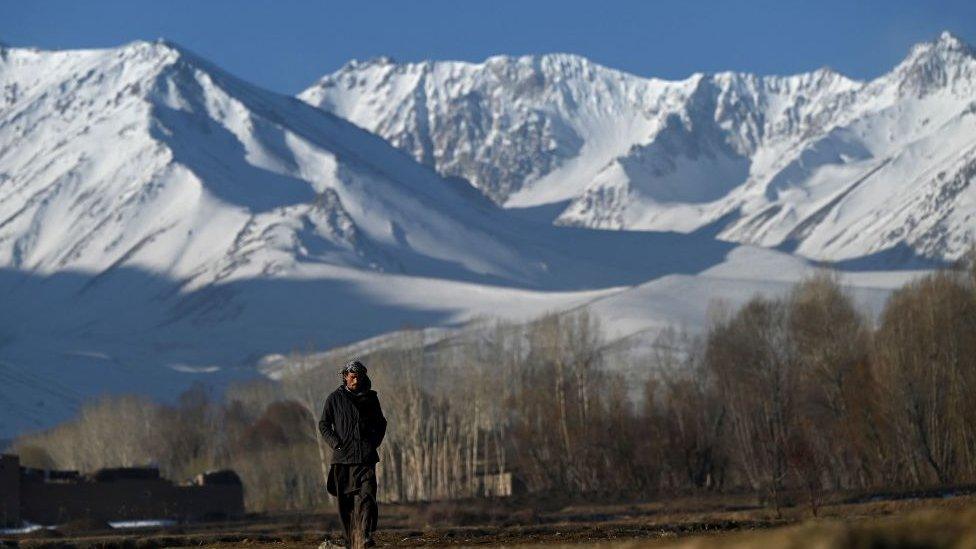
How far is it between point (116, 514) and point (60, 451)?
47561 mm

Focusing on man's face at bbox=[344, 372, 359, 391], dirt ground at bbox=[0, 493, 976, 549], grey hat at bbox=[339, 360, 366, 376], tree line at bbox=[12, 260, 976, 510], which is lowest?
dirt ground at bbox=[0, 493, 976, 549]

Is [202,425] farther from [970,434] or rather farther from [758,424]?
[970,434]

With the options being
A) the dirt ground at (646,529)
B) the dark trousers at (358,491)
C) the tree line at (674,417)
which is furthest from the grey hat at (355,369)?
the tree line at (674,417)

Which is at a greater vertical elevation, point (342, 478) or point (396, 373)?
point (396, 373)

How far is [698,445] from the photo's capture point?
8594 cm

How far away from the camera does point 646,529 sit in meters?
32.2

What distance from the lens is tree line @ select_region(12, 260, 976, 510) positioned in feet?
234

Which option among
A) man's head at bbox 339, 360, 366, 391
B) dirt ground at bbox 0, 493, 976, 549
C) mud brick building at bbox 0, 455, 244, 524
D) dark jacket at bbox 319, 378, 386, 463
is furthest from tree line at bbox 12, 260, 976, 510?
man's head at bbox 339, 360, 366, 391

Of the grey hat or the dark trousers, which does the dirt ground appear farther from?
the grey hat

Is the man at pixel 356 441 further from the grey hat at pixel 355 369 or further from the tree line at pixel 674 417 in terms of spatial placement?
the tree line at pixel 674 417

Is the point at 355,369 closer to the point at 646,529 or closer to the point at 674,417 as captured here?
the point at 646,529

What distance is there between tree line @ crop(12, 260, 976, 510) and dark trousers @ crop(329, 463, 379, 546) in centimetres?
4349

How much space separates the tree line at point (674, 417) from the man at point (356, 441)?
143 feet

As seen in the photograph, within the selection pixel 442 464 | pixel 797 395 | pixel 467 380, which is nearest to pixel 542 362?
pixel 467 380
